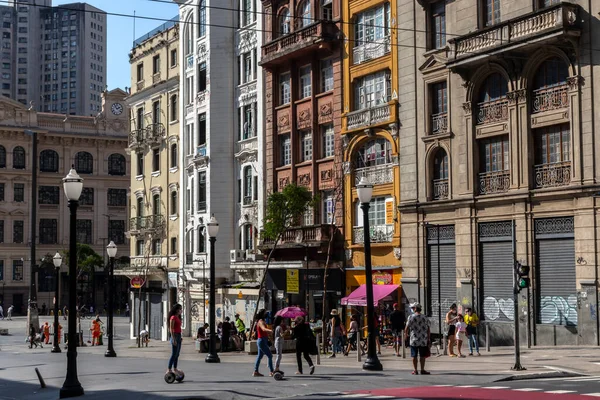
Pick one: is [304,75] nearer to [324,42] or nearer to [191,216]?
[324,42]

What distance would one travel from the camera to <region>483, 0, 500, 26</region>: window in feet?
115

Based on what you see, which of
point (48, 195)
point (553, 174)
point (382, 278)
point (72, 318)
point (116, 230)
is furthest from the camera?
point (116, 230)

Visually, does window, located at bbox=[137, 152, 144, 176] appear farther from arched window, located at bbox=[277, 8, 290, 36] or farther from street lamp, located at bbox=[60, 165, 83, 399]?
street lamp, located at bbox=[60, 165, 83, 399]

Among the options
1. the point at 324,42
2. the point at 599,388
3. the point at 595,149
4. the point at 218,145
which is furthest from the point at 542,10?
the point at 218,145

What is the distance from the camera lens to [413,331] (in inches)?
882

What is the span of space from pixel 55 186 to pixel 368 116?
67373 millimetres

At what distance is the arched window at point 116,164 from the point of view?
104 meters

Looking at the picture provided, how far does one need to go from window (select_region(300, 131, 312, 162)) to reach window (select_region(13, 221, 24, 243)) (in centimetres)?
6061

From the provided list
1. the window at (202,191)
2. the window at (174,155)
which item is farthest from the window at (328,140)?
the window at (174,155)

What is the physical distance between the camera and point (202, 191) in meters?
54.6

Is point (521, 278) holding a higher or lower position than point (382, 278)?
higher

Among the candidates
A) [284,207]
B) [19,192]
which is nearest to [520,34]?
[284,207]

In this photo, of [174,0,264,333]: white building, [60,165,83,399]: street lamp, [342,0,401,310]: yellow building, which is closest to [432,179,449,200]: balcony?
[342,0,401,310]: yellow building

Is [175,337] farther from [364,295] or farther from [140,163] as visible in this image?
[140,163]
